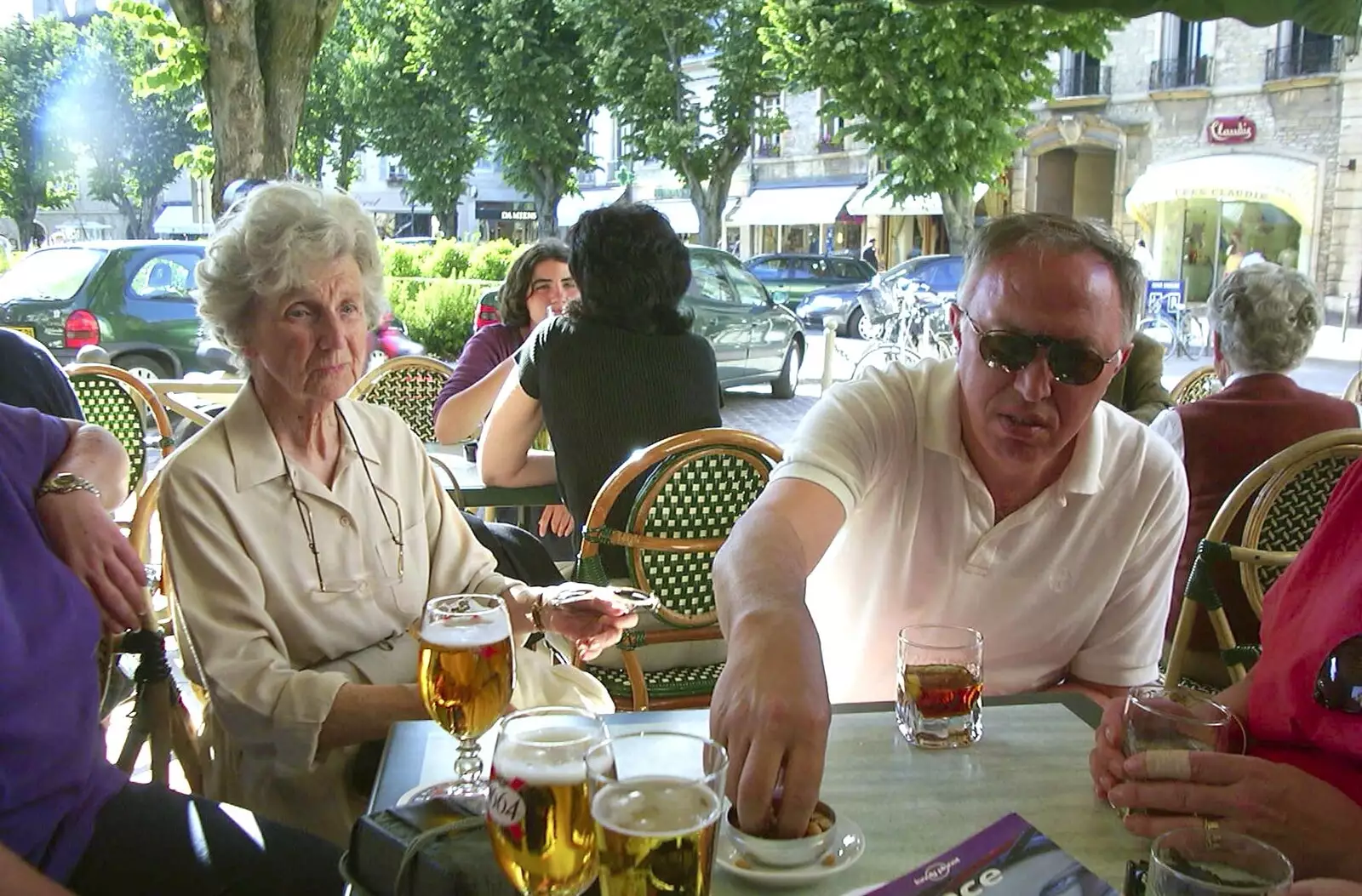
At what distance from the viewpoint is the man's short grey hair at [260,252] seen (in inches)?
82.7

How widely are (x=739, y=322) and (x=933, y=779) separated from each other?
31.7 feet

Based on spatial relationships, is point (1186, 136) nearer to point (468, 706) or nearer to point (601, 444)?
point (601, 444)

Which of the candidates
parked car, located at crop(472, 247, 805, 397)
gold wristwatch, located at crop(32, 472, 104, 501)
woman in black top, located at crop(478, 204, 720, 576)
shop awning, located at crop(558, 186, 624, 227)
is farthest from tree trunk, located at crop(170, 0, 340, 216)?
shop awning, located at crop(558, 186, 624, 227)

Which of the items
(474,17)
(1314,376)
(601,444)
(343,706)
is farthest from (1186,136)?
(343,706)

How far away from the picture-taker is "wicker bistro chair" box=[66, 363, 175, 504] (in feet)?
13.2

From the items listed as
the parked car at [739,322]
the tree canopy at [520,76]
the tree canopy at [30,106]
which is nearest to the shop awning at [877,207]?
the tree canopy at [520,76]

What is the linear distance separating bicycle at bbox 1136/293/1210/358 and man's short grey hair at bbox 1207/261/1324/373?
11.4m

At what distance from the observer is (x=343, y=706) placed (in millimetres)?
1801

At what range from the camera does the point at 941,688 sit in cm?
150

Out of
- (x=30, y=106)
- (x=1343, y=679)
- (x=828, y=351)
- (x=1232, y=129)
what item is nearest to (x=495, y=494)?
(x=1343, y=679)

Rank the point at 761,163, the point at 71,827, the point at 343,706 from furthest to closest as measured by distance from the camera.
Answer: the point at 761,163
the point at 343,706
the point at 71,827

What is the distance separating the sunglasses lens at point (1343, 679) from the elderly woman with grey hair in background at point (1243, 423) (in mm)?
1365

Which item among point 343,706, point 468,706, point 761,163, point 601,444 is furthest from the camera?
point 761,163

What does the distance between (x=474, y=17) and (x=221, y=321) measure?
21451 millimetres
